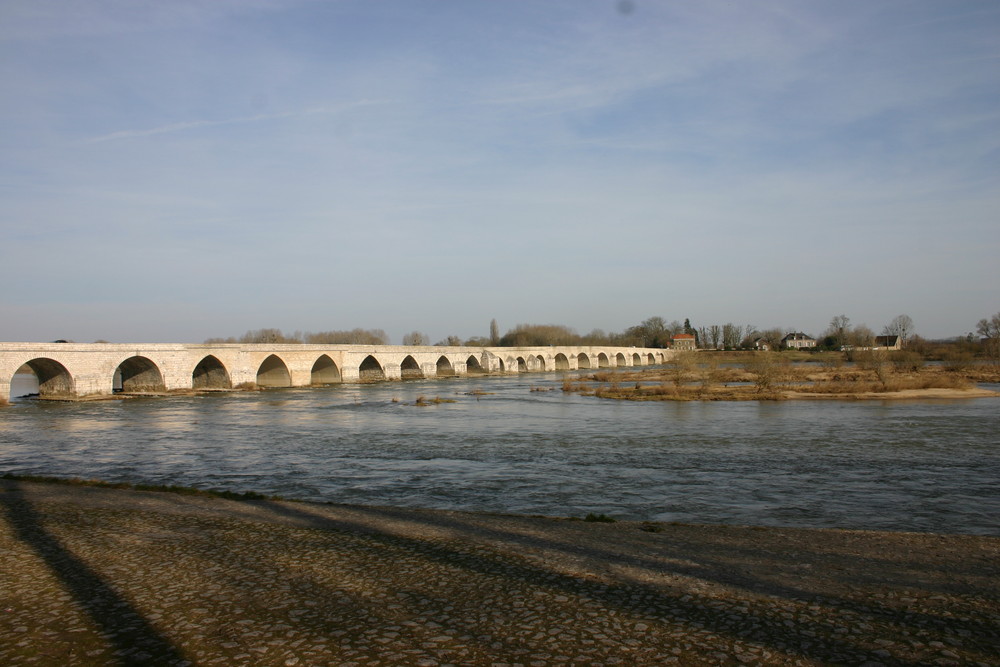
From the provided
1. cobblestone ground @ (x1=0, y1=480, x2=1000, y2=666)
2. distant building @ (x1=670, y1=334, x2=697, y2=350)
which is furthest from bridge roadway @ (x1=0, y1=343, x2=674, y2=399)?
distant building @ (x1=670, y1=334, x2=697, y2=350)

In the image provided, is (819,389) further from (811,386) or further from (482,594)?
(482,594)

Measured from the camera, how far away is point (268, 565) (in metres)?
7.01

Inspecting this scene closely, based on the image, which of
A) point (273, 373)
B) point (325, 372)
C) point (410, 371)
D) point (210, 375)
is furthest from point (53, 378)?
point (410, 371)

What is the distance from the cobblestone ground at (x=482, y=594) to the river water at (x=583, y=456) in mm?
2940

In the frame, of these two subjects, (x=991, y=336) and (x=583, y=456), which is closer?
(x=583, y=456)

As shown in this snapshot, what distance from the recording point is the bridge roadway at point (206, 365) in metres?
36.3

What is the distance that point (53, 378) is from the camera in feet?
123

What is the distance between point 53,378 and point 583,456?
33.1m

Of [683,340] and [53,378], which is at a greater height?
[683,340]

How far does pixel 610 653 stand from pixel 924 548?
16.3 feet

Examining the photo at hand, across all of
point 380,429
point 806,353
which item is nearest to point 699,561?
point 380,429

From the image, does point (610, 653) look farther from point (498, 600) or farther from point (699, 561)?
point (699, 561)

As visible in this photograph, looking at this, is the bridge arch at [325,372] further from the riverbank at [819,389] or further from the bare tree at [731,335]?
the bare tree at [731,335]

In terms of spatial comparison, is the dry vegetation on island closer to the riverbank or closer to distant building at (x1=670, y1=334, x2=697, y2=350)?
the riverbank
